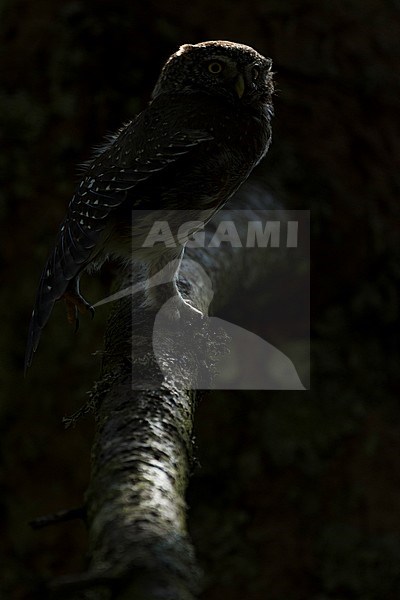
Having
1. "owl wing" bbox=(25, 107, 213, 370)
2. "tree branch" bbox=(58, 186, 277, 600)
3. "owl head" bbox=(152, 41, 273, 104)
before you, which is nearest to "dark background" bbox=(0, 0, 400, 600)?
"tree branch" bbox=(58, 186, 277, 600)

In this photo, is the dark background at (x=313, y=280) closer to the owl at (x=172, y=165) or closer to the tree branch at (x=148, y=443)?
the tree branch at (x=148, y=443)

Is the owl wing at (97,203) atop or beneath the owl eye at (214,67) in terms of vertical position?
beneath

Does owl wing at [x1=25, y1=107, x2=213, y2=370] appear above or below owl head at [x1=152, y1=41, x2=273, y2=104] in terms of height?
below

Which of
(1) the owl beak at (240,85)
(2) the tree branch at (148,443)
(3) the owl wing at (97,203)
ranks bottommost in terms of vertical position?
(2) the tree branch at (148,443)

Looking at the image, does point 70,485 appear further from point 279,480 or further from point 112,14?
point 112,14

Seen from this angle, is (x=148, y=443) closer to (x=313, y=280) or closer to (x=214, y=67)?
(x=214, y=67)

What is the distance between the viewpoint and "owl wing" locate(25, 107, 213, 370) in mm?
1922

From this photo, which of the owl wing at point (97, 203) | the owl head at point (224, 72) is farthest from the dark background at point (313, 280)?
the owl wing at point (97, 203)

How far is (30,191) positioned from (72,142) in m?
0.30

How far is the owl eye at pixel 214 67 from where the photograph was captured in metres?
2.10

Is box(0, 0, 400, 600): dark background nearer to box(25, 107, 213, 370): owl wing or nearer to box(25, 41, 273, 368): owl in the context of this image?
box(25, 41, 273, 368): owl

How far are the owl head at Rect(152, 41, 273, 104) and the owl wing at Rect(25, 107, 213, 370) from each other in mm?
170

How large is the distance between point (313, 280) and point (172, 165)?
2016 mm

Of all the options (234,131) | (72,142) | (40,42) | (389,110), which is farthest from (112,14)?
(234,131)
